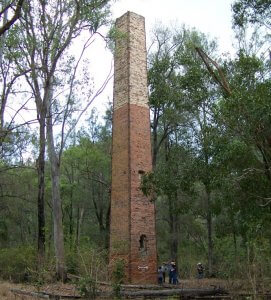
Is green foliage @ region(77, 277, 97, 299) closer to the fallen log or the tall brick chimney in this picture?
the fallen log

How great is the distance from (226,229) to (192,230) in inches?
372

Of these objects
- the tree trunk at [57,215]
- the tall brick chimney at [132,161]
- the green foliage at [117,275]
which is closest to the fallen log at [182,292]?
the green foliage at [117,275]

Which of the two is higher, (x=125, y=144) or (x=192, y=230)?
(x=125, y=144)

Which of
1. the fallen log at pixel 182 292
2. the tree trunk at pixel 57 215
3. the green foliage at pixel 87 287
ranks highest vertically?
the tree trunk at pixel 57 215

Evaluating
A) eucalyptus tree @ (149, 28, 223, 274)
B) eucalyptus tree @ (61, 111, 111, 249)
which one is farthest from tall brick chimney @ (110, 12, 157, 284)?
eucalyptus tree @ (61, 111, 111, 249)

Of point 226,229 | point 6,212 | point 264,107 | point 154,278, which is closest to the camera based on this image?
point 264,107

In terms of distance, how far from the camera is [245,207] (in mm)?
14297

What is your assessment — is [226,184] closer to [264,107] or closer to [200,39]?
[264,107]

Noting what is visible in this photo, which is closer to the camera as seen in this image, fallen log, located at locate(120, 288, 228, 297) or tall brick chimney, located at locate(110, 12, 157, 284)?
fallen log, located at locate(120, 288, 228, 297)

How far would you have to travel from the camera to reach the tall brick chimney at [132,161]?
18.5 m

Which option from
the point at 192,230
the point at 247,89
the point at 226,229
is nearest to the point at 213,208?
the point at 226,229

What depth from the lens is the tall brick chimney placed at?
18516mm

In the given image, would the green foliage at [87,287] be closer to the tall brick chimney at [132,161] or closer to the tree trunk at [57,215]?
the tall brick chimney at [132,161]

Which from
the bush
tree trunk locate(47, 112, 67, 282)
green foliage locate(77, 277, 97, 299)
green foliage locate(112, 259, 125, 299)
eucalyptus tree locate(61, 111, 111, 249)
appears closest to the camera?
green foliage locate(77, 277, 97, 299)
